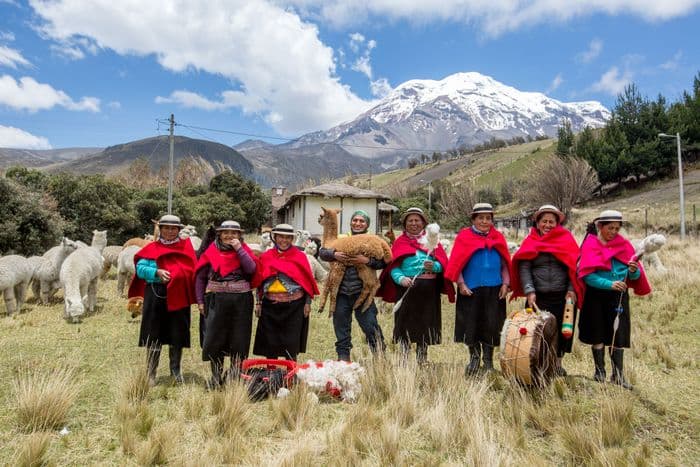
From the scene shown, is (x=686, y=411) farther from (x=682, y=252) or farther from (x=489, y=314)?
(x=682, y=252)

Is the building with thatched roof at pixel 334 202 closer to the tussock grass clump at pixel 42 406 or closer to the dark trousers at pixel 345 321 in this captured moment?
the dark trousers at pixel 345 321

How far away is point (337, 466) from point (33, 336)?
21.0 feet

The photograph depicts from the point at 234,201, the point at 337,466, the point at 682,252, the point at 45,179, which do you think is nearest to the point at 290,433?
the point at 337,466

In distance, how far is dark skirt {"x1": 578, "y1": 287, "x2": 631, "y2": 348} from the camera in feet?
15.8

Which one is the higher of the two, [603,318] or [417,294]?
[417,294]

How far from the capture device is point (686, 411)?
173 inches

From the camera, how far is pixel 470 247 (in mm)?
4980

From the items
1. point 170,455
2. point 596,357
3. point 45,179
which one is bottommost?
point 170,455

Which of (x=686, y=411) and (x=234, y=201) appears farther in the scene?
(x=234, y=201)

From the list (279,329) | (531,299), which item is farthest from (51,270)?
(531,299)

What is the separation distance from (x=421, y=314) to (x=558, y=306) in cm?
143

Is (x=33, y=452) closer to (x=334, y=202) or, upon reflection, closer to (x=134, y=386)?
(x=134, y=386)

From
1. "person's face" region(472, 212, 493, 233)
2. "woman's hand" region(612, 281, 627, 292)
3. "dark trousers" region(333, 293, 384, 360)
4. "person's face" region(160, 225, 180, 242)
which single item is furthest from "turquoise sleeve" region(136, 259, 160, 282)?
"woman's hand" region(612, 281, 627, 292)

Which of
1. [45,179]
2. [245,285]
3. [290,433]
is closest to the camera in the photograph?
[290,433]
